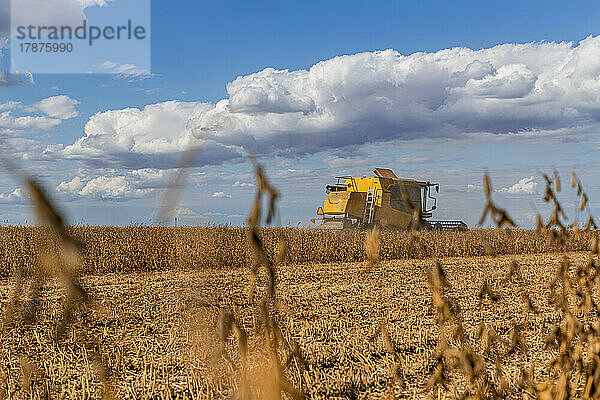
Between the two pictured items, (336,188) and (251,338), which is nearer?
(251,338)

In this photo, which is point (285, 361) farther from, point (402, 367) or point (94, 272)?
point (94, 272)

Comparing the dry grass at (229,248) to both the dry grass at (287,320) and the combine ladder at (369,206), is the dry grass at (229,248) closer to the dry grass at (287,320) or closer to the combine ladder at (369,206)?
the dry grass at (287,320)

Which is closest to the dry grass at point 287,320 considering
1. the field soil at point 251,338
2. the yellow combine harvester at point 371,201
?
the field soil at point 251,338

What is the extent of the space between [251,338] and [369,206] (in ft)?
43.8

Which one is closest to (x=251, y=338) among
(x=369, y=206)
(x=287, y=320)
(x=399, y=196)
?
(x=287, y=320)

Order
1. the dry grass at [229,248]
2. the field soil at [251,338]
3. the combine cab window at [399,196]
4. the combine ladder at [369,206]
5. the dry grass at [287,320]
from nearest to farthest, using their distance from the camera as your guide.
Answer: the dry grass at [287,320]
the field soil at [251,338]
the dry grass at [229,248]
the combine ladder at [369,206]
the combine cab window at [399,196]

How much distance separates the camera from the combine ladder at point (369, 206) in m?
18.3

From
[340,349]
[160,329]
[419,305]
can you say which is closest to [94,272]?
[160,329]

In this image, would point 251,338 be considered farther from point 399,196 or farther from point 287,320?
point 399,196

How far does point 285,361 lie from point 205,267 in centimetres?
424

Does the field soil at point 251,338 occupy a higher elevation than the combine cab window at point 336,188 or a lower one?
lower

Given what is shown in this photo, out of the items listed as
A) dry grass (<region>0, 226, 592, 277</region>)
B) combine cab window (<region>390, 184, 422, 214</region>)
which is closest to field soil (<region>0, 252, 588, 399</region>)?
dry grass (<region>0, 226, 592, 277</region>)

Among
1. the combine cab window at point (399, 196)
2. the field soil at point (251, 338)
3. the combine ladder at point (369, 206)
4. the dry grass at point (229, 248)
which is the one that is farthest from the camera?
the combine cab window at point (399, 196)

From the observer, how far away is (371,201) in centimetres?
1866
